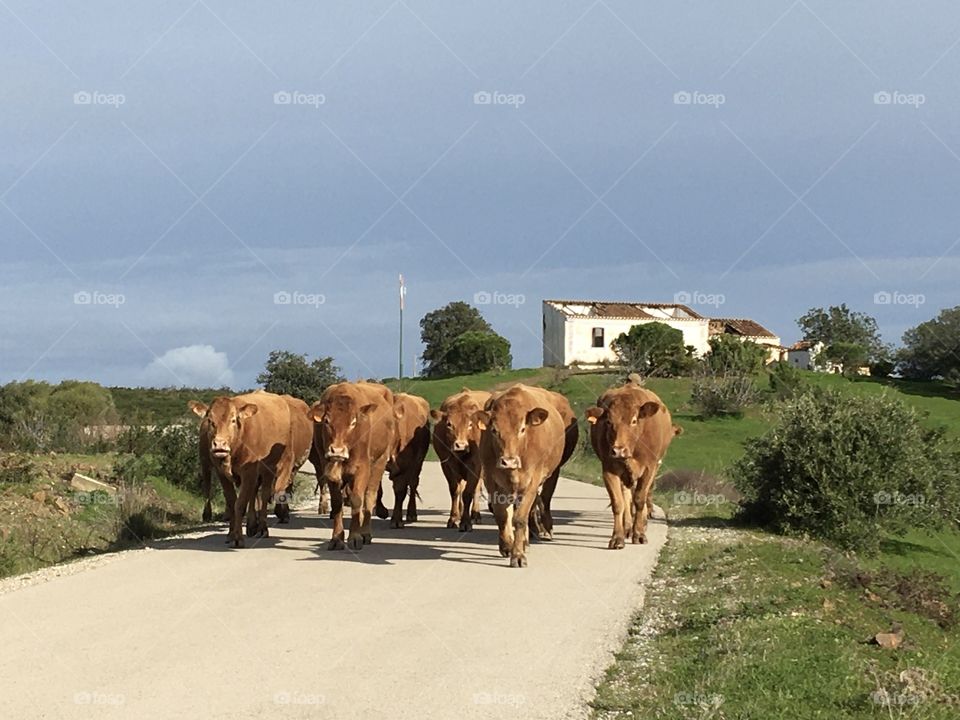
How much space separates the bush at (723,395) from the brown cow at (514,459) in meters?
51.5

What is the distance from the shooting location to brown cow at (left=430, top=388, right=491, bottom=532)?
18609 millimetres

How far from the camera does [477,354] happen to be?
315 feet

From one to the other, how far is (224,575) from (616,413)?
6296mm

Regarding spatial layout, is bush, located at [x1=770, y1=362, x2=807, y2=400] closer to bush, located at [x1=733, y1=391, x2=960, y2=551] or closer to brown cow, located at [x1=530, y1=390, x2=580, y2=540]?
bush, located at [x1=733, y1=391, x2=960, y2=551]

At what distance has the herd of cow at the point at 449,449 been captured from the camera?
15078 mm

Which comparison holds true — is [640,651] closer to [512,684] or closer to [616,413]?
[512,684]

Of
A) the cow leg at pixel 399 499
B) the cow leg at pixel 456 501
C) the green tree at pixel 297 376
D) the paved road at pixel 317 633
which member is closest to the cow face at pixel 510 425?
the paved road at pixel 317 633

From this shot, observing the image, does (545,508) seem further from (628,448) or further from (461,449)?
(628,448)

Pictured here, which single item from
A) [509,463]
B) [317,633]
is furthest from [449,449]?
[317,633]

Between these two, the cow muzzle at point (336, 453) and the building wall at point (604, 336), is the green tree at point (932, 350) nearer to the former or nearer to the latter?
the building wall at point (604, 336)

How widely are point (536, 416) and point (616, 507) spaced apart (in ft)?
8.95

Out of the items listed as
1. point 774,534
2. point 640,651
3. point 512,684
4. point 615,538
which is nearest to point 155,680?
point 512,684

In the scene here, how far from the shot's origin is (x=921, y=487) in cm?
2186

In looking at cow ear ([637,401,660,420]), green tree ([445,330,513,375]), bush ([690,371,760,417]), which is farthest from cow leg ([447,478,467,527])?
green tree ([445,330,513,375])
